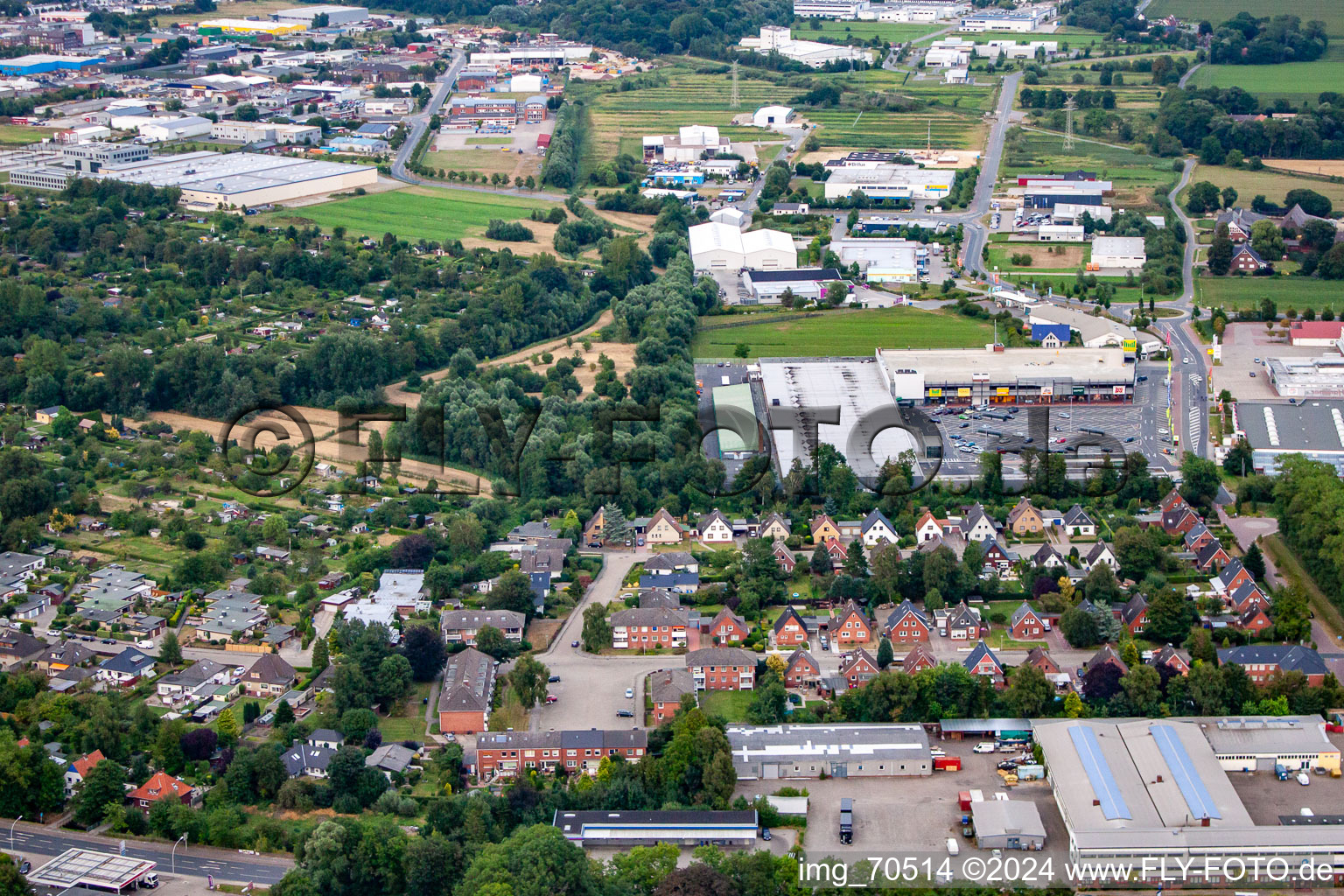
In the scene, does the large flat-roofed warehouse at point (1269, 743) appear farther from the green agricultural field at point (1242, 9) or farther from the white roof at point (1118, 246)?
the green agricultural field at point (1242, 9)

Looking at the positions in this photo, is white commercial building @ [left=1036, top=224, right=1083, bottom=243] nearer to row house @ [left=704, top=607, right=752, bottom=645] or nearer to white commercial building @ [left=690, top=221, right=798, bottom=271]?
white commercial building @ [left=690, top=221, right=798, bottom=271]

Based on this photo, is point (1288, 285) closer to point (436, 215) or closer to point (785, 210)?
point (785, 210)

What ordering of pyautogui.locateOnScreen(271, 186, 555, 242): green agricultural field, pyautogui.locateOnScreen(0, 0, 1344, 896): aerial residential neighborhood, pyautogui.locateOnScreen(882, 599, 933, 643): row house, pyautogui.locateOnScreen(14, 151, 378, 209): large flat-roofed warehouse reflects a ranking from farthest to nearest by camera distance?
pyautogui.locateOnScreen(14, 151, 378, 209): large flat-roofed warehouse, pyautogui.locateOnScreen(271, 186, 555, 242): green agricultural field, pyautogui.locateOnScreen(882, 599, 933, 643): row house, pyautogui.locateOnScreen(0, 0, 1344, 896): aerial residential neighborhood

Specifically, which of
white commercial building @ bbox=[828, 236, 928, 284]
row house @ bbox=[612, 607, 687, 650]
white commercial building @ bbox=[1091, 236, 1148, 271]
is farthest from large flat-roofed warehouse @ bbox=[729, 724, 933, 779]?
white commercial building @ bbox=[1091, 236, 1148, 271]

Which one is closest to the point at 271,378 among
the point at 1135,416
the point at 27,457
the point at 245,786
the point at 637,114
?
the point at 27,457

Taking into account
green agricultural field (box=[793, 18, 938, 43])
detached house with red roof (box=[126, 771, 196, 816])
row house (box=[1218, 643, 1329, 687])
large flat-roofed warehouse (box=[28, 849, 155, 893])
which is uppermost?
green agricultural field (box=[793, 18, 938, 43])

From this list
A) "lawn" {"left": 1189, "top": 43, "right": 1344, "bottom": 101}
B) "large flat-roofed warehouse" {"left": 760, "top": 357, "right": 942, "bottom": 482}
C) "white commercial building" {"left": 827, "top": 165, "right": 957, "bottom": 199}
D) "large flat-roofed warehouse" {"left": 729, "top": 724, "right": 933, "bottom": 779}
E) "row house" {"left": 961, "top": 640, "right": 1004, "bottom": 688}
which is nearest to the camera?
"large flat-roofed warehouse" {"left": 729, "top": 724, "right": 933, "bottom": 779}

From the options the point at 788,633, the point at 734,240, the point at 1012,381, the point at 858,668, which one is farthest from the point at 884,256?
the point at 858,668
